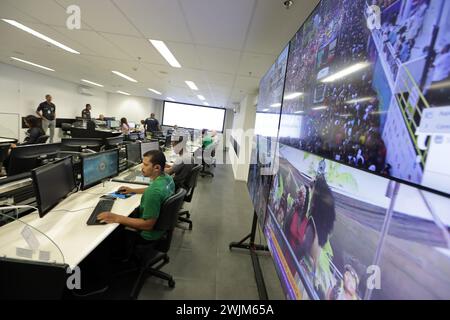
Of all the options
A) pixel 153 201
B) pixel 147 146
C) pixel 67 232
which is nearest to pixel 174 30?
pixel 147 146

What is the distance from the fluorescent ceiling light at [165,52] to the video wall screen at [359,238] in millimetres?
A: 3365

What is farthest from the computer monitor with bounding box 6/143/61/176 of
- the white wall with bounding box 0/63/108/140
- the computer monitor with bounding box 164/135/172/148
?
the white wall with bounding box 0/63/108/140

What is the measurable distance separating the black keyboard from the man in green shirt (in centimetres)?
5

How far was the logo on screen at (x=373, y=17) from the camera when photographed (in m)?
0.70

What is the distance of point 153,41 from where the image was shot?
346 cm

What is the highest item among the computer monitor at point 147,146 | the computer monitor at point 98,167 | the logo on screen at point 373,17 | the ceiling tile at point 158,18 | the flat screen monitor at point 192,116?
the ceiling tile at point 158,18

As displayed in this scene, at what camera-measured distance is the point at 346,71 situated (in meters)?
0.84

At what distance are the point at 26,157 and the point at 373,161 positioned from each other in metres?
2.73

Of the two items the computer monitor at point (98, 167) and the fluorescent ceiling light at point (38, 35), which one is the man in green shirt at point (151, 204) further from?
the fluorescent ceiling light at point (38, 35)

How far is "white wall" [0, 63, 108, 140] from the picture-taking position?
7.50 meters

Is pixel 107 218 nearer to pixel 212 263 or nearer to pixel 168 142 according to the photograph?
pixel 212 263

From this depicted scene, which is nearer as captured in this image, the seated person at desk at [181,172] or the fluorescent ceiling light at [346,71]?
the fluorescent ceiling light at [346,71]

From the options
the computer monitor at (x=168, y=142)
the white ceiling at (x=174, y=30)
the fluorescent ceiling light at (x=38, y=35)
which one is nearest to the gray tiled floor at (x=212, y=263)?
the computer monitor at (x=168, y=142)

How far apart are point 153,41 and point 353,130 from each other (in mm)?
3665
